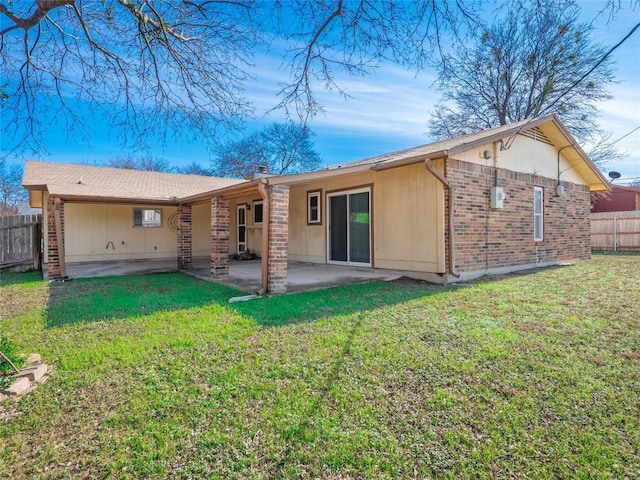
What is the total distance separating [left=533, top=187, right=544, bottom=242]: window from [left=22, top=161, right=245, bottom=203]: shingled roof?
1023cm

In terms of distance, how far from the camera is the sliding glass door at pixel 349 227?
31.0ft

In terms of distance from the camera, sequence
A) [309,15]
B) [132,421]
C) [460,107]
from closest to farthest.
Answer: [132,421] → [309,15] → [460,107]

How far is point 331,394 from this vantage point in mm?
2830

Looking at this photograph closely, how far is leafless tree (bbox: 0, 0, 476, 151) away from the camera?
4172 millimetres

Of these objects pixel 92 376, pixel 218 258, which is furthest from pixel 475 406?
pixel 218 258

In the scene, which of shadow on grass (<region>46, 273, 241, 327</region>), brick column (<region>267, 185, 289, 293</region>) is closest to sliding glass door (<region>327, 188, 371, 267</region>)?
brick column (<region>267, 185, 289, 293</region>)

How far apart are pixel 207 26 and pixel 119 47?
1250mm

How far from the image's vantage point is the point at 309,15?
13.9 ft

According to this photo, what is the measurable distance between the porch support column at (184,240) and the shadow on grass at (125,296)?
1589 mm

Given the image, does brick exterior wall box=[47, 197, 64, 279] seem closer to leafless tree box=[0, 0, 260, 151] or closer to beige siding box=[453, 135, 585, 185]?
leafless tree box=[0, 0, 260, 151]

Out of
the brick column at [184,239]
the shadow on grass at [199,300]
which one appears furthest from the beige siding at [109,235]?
the shadow on grass at [199,300]

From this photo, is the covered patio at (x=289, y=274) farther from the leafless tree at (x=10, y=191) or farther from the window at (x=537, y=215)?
the leafless tree at (x=10, y=191)

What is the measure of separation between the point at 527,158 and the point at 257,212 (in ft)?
30.6

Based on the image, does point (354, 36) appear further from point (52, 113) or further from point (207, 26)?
point (52, 113)
